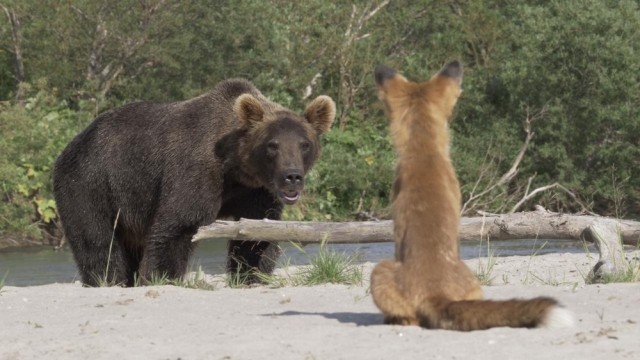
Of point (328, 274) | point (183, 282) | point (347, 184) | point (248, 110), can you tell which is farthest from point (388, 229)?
point (347, 184)

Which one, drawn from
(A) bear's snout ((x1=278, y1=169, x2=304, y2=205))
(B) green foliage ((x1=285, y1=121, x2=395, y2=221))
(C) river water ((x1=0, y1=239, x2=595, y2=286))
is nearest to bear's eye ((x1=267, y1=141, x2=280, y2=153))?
(A) bear's snout ((x1=278, y1=169, x2=304, y2=205))

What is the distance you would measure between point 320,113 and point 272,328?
4799mm

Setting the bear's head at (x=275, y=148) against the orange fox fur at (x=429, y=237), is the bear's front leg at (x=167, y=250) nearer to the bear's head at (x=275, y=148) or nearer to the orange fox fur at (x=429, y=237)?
the bear's head at (x=275, y=148)

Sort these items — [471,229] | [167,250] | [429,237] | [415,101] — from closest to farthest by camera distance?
[429,237] < [415,101] < [471,229] < [167,250]

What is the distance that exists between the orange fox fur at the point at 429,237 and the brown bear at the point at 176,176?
157 inches

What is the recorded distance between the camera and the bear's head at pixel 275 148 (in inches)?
439

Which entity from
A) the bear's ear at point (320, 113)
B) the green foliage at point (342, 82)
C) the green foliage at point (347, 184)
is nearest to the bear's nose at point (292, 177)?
the bear's ear at point (320, 113)

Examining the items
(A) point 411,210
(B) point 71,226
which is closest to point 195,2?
(B) point 71,226

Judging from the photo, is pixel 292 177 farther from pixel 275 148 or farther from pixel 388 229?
pixel 388 229

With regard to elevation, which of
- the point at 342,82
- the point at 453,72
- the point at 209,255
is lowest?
the point at 209,255

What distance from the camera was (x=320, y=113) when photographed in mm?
11898

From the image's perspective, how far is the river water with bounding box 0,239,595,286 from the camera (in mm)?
16250

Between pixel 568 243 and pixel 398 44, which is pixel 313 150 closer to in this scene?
pixel 568 243

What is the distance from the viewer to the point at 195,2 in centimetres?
2294
